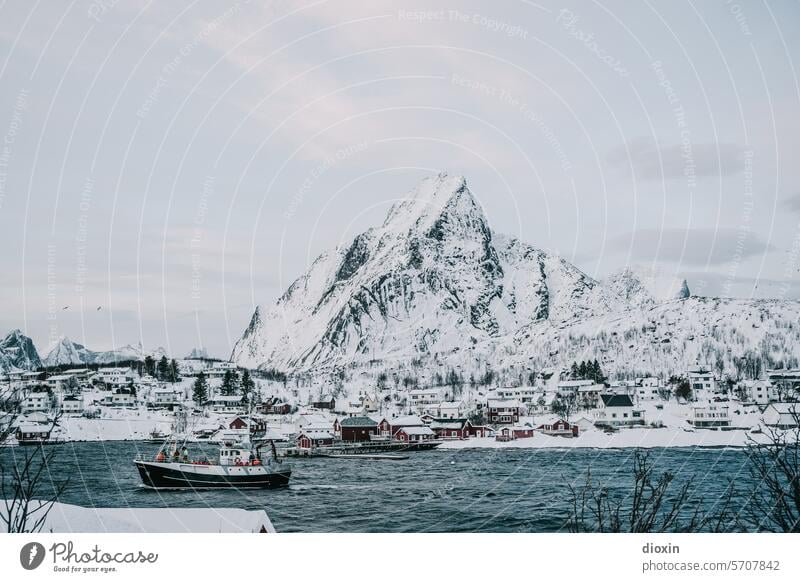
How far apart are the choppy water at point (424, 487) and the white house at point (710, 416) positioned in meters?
0.81

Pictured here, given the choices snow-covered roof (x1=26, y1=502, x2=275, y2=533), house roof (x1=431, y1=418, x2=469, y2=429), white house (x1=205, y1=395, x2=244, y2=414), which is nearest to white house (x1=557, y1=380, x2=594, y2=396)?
house roof (x1=431, y1=418, x2=469, y2=429)

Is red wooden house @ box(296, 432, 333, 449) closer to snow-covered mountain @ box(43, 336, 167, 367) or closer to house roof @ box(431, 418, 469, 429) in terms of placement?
house roof @ box(431, 418, 469, 429)

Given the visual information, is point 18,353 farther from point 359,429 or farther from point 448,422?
point 359,429

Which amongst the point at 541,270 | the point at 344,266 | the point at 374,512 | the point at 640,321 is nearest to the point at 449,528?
the point at 374,512

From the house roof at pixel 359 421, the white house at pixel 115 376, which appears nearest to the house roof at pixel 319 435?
the house roof at pixel 359 421

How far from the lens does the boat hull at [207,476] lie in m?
12.3

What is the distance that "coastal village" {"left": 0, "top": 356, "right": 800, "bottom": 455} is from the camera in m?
10.4

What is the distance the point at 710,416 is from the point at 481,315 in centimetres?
537

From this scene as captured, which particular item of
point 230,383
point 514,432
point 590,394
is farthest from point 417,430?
point 230,383

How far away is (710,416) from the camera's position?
→ 12.1 meters

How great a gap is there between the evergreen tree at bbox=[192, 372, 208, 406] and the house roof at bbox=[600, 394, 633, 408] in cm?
749

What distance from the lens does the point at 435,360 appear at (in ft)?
46.2

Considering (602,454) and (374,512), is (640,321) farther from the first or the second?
(374,512)

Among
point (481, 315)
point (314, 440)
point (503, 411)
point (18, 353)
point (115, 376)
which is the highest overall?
point (481, 315)
